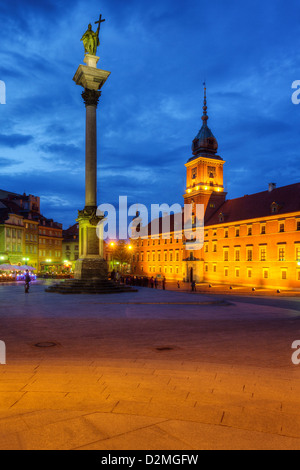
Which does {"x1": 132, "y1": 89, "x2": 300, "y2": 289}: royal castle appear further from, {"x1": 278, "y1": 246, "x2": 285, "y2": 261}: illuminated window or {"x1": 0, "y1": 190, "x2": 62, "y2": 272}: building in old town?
{"x1": 0, "y1": 190, "x2": 62, "y2": 272}: building in old town

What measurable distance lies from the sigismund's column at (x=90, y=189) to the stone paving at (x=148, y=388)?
15639 mm

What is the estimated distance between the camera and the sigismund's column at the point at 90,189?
29.0 m

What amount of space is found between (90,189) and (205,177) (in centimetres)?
5057

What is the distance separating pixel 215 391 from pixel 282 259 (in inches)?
1878

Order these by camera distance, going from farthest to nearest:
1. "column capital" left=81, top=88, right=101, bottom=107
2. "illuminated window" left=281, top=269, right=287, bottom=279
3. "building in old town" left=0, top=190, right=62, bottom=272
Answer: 1. "building in old town" left=0, top=190, right=62, bottom=272
2. "illuminated window" left=281, top=269, right=287, bottom=279
3. "column capital" left=81, top=88, right=101, bottom=107

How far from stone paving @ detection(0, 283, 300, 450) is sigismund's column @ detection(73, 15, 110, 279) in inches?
616

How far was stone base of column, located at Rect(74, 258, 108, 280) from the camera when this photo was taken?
94.3 feet

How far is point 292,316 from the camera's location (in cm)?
1812

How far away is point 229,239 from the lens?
62.2 meters

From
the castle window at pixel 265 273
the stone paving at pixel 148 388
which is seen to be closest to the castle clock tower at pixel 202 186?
the castle window at pixel 265 273

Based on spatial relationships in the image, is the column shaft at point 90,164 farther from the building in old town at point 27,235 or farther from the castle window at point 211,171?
the castle window at point 211,171

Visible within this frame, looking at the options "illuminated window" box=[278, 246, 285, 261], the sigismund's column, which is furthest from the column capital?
"illuminated window" box=[278, 246, 285, 261]

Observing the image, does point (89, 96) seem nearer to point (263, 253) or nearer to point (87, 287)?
point (87, 287)
